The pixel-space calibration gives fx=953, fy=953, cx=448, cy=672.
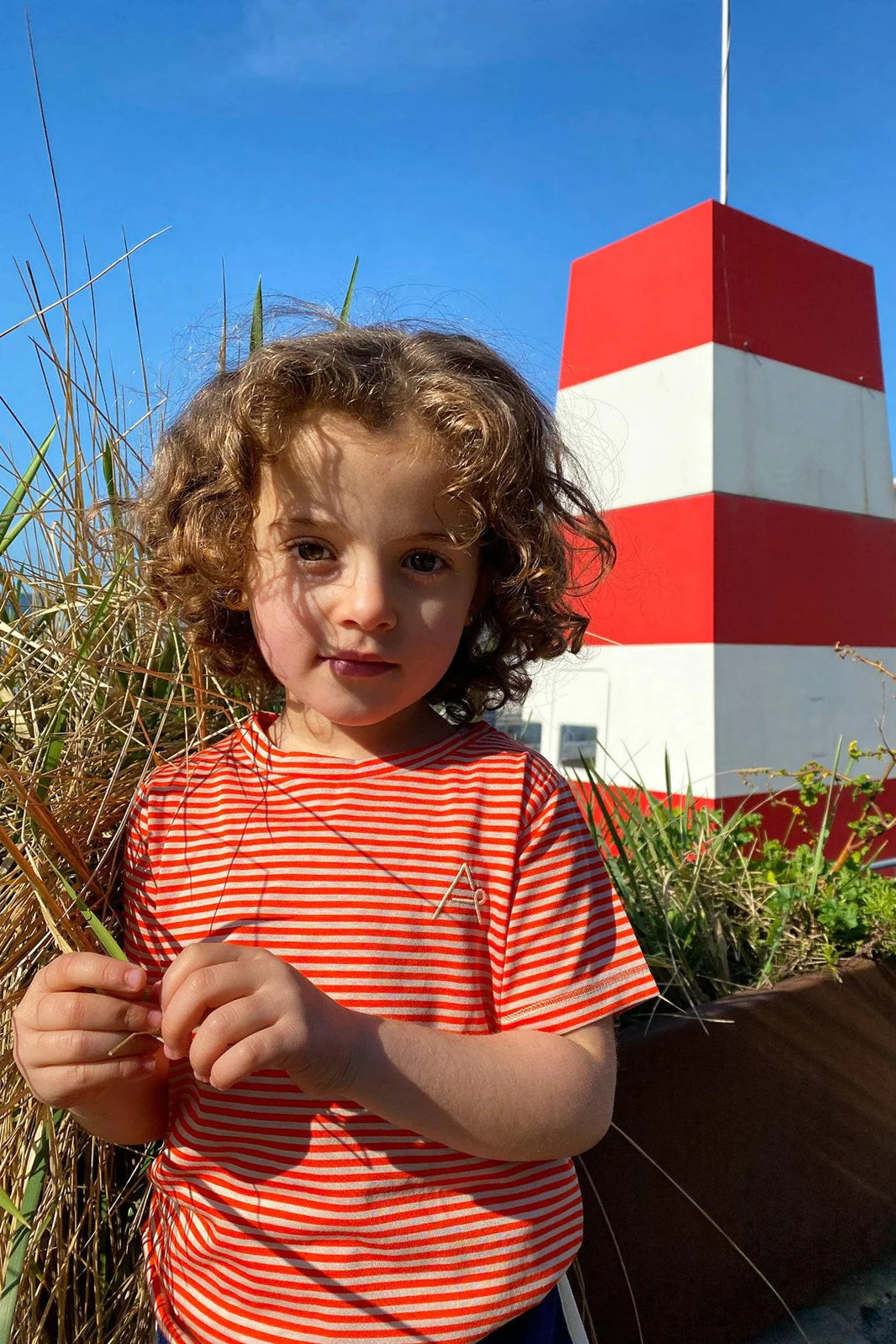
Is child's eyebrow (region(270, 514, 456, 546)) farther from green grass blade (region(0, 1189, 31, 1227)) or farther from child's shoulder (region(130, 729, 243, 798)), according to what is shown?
green grass blade (region(0, 1189, 31, 1227))

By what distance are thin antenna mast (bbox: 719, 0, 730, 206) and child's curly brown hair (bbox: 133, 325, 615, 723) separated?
9.80 feet

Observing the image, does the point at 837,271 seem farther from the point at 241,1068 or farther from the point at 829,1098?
the point at 241,1068

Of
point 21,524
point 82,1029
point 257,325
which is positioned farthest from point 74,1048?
point 257,325

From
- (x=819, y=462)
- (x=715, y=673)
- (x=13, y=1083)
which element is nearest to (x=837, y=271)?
(x=819, y=462)

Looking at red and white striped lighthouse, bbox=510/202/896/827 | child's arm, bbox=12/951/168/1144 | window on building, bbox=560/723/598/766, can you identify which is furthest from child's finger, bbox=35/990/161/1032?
window on building, bbox=560/723/598/766

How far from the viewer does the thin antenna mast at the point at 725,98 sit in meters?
3.66

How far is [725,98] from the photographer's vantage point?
3.92 metres

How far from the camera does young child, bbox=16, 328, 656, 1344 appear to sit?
2.69ft

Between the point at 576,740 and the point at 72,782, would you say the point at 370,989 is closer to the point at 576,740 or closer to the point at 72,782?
the point at 72,782

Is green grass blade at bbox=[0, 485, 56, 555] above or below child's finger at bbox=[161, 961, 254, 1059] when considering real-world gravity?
above

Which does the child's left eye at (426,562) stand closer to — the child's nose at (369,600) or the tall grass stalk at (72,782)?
the child's nose at (369,600)

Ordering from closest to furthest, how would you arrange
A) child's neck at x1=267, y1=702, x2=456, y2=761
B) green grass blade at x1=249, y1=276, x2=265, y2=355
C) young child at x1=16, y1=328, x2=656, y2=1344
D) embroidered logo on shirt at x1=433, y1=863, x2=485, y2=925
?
young child at x1=16, y1=328, x2=656, y2=1344
embroidered logo on shirt at x1=433, y1=863, x2=485, y2=925
child's neck at x1=267, y1=702, x2=456, y2=761
green grass blade at x1=249, y1=276, x2=265, y2=355

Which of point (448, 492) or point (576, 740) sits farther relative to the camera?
point (576, 740)

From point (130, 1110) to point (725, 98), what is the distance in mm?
4344
